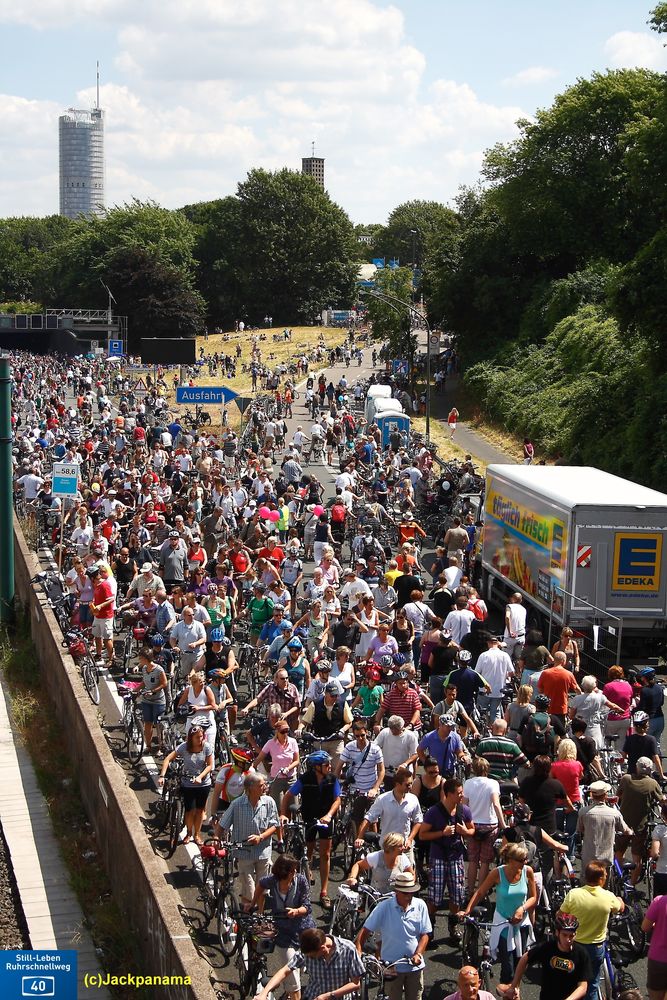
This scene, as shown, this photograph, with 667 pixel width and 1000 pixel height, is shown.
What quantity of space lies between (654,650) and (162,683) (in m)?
7.46

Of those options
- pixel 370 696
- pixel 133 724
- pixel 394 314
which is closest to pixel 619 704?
pixel 370 696

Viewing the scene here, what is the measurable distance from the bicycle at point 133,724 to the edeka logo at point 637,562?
6865mm

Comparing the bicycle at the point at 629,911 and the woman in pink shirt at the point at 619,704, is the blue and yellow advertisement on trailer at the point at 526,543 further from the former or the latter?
the bicycle at the point at 629,911

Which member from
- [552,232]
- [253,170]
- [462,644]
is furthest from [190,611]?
[253,170]

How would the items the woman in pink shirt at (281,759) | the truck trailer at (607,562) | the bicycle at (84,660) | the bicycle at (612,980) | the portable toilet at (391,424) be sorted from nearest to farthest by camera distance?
1. the bicycle at (612,980)
2. the woman in pink shirt at (281,759)
3. the bicycle at (84,660)
4. the truck trailer at (607,562)
5. the portable toilet at (391,424)

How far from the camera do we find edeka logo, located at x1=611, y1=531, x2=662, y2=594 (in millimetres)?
17594

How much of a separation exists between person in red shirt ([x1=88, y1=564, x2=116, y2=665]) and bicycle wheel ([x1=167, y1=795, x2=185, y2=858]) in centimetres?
626

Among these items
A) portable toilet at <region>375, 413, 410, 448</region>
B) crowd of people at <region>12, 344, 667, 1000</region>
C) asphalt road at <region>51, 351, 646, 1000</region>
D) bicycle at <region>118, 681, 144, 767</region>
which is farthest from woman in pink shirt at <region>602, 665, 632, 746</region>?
portable toilet at <region>375, 413, 410, 448</region>

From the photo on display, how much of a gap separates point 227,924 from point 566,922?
321cm

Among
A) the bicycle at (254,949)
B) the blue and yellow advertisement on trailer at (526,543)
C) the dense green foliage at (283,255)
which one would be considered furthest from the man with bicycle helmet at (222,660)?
the dense green foliage at (283,255)

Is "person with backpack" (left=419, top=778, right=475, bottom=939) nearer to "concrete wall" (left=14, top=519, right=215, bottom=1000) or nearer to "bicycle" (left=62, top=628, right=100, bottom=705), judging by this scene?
"concrete wall" (left=14, top=519, right=215, bottom=1000)

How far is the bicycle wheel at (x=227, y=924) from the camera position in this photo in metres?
9.87

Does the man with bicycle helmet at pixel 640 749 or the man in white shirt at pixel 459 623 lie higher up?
the man in white shirt at pixel 459 623

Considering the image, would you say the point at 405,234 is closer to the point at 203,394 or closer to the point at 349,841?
the point at 203,394
